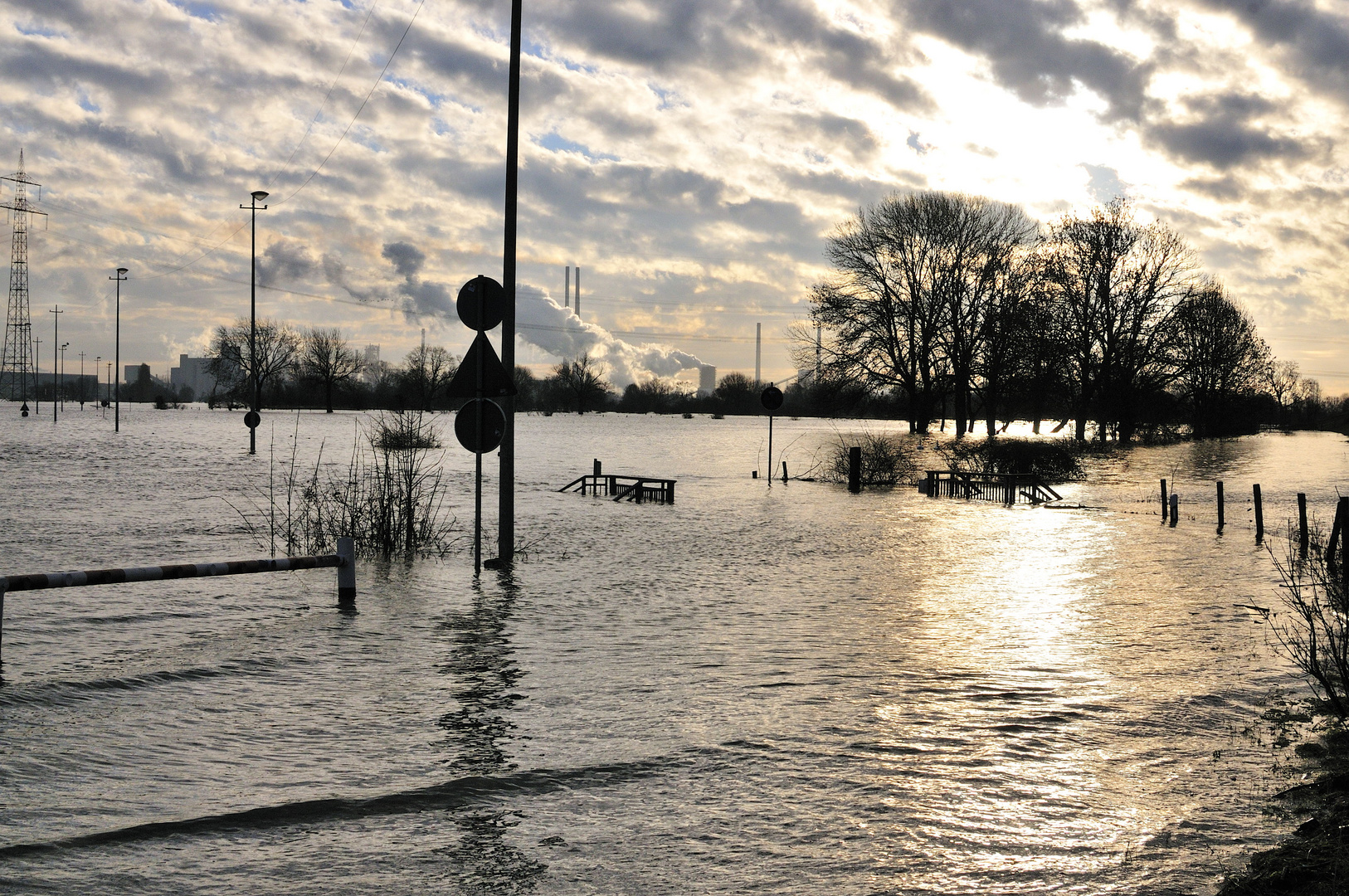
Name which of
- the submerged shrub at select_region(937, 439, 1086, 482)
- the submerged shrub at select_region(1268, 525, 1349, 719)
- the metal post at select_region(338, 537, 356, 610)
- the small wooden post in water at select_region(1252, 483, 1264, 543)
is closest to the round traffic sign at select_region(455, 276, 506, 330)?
the metal post at select_region(338, 537, 356, 610)

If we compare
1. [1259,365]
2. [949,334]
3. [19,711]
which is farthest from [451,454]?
[1259,365]

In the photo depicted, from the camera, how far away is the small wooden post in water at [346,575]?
11.6m

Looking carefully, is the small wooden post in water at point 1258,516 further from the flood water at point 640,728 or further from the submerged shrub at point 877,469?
the submerged shrub at point 877,469

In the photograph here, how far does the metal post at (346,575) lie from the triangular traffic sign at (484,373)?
238cm

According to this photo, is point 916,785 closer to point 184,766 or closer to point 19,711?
point 184,766

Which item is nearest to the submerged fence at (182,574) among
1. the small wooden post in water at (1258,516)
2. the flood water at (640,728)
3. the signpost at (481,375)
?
the flood water at (640,728)

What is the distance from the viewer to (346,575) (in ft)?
38.8

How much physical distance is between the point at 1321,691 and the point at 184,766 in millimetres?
7737

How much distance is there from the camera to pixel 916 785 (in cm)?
573

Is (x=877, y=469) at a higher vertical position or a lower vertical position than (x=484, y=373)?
lower

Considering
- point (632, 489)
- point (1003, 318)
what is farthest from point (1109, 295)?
point (632, 489)

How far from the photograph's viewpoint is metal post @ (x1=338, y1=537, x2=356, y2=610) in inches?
457

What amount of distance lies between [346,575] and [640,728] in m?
5.97

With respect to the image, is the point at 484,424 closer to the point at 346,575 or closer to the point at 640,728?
the point at 346,575
